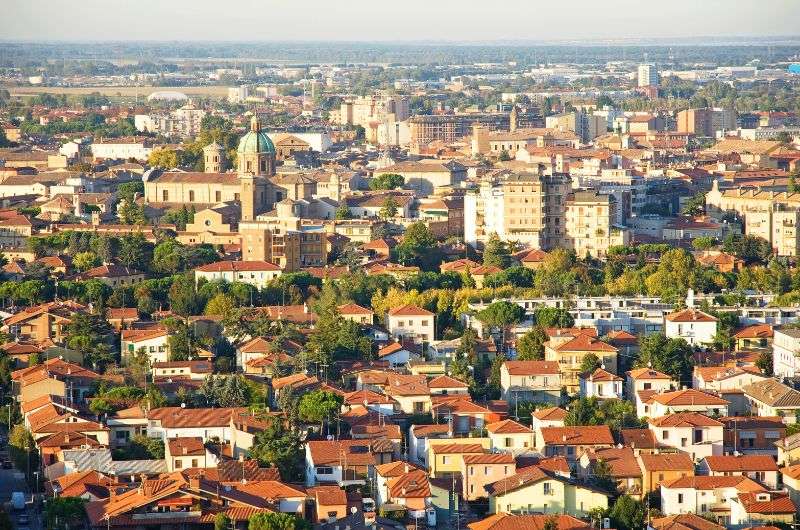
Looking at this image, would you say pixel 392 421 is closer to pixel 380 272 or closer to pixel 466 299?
pixel 466 299

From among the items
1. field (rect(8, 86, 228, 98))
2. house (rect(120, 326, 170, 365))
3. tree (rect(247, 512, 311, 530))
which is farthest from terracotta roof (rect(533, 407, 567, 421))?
field (rect(8, 86, 228, 98))

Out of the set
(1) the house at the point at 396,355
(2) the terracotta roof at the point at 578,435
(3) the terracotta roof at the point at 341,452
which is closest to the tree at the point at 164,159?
(1) the house at the point at 396,355

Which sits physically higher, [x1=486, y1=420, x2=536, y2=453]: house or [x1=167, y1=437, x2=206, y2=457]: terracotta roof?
[x1=167, y1=437, x2=206, y2=457]: terracotta roof

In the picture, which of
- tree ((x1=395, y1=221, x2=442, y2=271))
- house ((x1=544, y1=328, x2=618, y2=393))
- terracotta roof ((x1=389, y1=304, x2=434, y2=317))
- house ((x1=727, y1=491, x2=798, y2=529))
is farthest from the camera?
tree ((x1=395, y1=221, x2=442, y2=271))

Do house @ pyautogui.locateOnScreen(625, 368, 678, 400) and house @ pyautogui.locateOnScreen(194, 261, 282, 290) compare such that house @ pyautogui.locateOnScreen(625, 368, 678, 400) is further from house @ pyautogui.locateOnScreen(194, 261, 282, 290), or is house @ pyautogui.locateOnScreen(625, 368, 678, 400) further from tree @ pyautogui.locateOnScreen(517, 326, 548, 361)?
house @ pyautogui.locateOnScreen(194, 261, 282, 290)

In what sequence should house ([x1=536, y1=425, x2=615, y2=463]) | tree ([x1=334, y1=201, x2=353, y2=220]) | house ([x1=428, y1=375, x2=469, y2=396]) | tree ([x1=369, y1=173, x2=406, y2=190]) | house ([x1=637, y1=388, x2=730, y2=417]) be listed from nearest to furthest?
house ([x1=536, y1=425, x2=615, y2=463]) < house ([x1=637, y1=388, x2=730, y2=417]) < house ([x1=428, y1=375, x2=469, y2=396]) < tree ([x1=334, y1=201, x2=353, y2=220]) < tree ([x1=369, y1=173, x2=406, y2=190])

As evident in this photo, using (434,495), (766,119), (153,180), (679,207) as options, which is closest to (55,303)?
(434,495)

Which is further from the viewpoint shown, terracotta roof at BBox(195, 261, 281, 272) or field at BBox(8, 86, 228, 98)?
field at BBox(8, 86, 228, 98)
